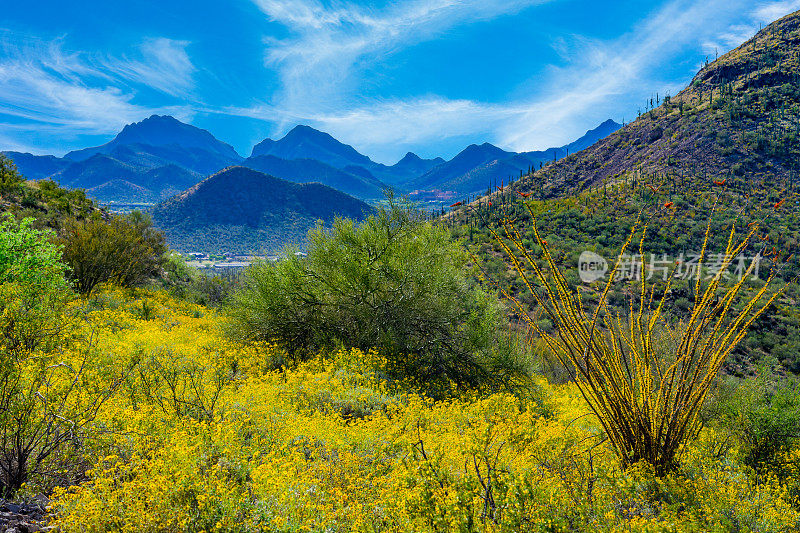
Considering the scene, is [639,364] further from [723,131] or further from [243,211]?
[243,211]

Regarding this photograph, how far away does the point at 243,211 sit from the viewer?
14712 centimetres

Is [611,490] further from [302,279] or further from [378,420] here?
[302,279]

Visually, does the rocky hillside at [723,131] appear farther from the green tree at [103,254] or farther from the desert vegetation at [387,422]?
the green tree at [103,254]

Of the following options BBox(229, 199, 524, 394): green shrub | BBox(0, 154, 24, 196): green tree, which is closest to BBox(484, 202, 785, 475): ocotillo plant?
BBox(229, 199, 524, 394): green shrub

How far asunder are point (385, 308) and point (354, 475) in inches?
258

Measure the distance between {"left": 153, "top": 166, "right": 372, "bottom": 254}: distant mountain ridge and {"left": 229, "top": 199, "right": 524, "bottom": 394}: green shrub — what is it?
97.0 meters

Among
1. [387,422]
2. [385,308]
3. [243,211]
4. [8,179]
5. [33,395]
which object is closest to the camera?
[33,395]

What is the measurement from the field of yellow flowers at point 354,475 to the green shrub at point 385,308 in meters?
3.61

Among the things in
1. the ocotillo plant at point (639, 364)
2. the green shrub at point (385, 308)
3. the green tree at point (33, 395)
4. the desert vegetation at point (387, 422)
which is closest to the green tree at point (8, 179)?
the desert vegetation at point (387, 422)

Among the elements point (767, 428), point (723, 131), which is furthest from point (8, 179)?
point (723, 131)

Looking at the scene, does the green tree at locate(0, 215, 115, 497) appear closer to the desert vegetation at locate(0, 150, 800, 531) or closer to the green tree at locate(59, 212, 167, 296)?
the desert vegetation at locate(0, 150, 800, 531)

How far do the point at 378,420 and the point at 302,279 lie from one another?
6.34 metres

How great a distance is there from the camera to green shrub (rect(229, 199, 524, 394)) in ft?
34.2

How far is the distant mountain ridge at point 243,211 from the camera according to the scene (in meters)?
121
